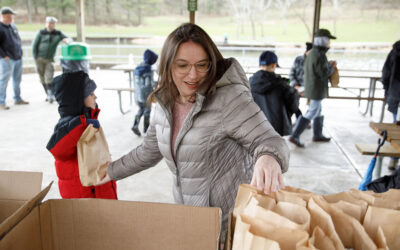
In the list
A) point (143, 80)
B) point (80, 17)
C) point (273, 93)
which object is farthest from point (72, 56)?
point (273, 93)

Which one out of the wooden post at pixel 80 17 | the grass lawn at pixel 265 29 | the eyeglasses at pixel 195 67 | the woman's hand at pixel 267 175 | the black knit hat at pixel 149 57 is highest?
the grass lawn at pixel 265 29

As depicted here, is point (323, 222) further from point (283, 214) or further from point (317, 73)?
point (317, 73)

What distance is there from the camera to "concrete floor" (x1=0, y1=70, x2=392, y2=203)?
355 centimetres

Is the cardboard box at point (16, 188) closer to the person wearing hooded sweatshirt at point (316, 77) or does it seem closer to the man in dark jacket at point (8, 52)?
the person wearing hooded sweatshirt at point (316, 77)

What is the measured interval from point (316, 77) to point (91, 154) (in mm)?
3773

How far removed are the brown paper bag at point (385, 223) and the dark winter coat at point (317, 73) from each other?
4369 millimetres

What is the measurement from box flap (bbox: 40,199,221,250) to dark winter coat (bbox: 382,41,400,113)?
4.59m

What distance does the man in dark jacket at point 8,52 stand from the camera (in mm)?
6207

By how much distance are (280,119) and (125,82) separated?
21.7ft

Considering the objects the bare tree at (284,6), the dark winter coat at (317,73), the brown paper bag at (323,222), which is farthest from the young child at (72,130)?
the bare tree at (284,6)

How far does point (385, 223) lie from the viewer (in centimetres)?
56

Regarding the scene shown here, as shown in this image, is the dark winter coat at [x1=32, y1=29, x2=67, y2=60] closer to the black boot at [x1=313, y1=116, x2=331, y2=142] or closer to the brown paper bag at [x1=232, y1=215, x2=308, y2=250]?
the black boot at [x1=313, y1=116, x2=331, y2=142]

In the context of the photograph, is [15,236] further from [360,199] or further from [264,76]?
[264,76]

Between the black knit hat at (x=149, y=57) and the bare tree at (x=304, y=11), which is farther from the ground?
the bare tree at (x=304, y=11)
